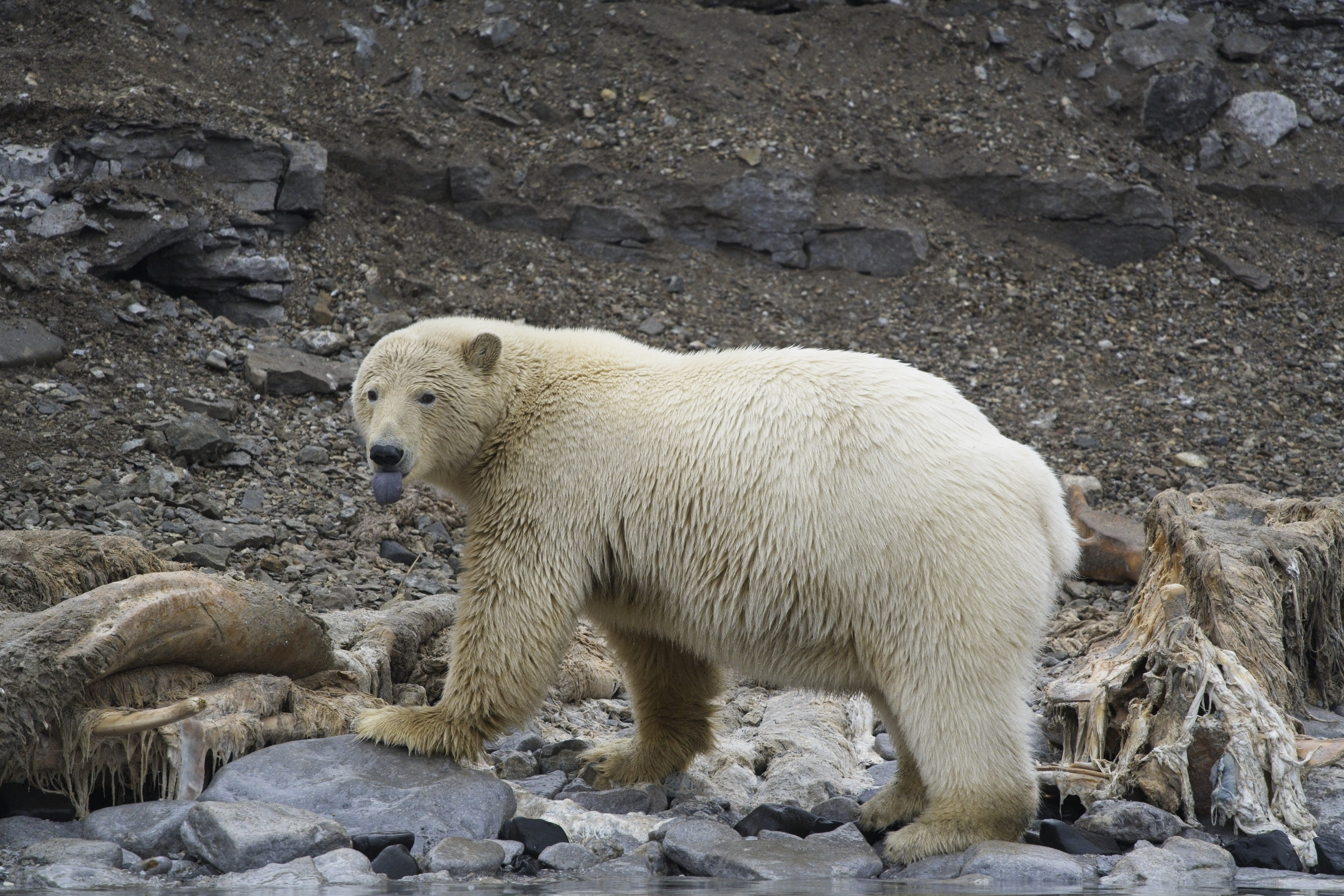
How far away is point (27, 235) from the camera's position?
1086 cm

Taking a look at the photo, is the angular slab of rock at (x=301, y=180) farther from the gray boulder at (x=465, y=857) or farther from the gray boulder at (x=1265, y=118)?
the gray boulder at (x=1265, y=118)

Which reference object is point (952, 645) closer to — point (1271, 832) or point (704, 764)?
point (1271, 832)

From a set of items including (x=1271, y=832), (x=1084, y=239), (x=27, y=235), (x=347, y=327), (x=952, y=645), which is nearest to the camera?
(x=952, y=645)

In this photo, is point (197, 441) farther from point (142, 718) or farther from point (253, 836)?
point (253, 836)

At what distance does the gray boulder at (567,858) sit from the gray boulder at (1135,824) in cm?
211

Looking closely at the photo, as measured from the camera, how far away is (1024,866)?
14.5 feet

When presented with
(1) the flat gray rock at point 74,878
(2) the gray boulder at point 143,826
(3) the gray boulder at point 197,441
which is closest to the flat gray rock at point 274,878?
(1) the flat gray rock at point 74,878

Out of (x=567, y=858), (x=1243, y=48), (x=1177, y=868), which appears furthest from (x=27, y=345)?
(x=1243, y=48)

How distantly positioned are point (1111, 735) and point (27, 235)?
1030 cm

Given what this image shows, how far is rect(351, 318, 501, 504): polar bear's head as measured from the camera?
17.0 feet

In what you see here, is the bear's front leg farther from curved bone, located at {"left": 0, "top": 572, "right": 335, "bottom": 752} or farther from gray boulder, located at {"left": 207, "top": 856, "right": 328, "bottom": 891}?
gray boulder, located at {"left": 207, "top": 856, "right": 328, "bottom": 891}

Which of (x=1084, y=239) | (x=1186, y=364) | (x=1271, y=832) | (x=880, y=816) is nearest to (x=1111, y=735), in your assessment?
(x=1271, y=832)

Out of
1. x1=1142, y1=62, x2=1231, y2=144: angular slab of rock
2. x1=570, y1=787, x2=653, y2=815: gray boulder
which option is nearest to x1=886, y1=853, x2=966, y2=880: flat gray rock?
x1=570, y1=787, x2=653, y2=815: gray boulder

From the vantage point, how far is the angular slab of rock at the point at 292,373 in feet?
35.5
